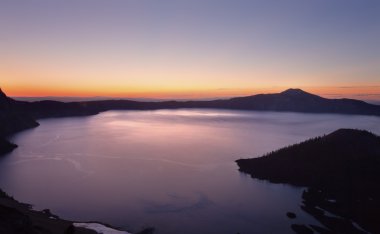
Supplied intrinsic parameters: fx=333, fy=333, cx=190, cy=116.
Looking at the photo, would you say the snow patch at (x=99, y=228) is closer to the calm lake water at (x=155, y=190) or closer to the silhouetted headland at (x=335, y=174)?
the calm lake water at (x=155, y=190)

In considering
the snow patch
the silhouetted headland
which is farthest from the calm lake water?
the snow patch

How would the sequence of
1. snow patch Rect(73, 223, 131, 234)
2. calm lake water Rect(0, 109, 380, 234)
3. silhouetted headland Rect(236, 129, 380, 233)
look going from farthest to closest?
silhouetted headland Rect(236, 129, 380, 233), calm lake water Rect(0, 109, 380, 234), snow patch Rect(73, 223, 131, 234)

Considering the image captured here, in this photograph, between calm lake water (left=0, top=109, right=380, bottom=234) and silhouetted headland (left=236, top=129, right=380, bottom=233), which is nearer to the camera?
calm lake water (left=0, top=109, right=380, bottom=234)

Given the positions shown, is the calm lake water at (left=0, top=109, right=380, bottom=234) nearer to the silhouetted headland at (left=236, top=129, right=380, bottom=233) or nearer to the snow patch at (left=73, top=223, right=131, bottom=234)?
the silhouetted headland at (left=236, top=129, right=380, bottom=233)

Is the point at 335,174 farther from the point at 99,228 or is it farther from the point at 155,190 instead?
the point at 99,228

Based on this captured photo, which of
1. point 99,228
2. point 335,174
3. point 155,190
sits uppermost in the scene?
point 335,174

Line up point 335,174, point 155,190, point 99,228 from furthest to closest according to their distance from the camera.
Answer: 1. point 335,174
2. point 155,190
3. point 99,228

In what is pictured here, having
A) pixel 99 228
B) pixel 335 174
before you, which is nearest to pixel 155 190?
pixel 99 228

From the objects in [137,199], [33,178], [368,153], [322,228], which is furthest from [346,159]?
[33,178]

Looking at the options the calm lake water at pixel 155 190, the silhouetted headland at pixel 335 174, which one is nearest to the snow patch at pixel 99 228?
the calm lake water at pixel 155 190
